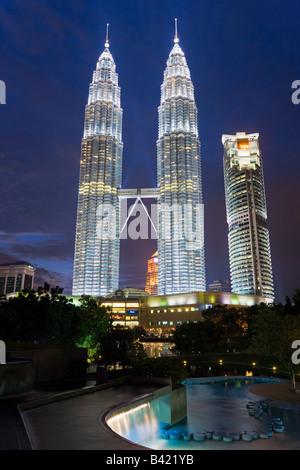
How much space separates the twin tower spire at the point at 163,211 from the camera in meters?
172

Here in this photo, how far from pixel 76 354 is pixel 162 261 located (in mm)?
151721

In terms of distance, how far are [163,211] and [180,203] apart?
11079mm

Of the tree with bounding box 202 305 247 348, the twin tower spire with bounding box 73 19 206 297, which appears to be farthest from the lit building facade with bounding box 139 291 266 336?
the tree with bounding box 202 305 247 348

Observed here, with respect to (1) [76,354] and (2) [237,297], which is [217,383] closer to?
(1) [76,354]

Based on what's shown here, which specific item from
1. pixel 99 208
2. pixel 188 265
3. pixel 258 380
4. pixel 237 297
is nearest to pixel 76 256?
pixel 99 208

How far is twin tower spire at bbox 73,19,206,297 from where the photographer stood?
171750 mm

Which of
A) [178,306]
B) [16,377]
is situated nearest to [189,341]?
[16,377]

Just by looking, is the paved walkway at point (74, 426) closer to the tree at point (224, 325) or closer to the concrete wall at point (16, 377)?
the concrete wall at point (16, 377)

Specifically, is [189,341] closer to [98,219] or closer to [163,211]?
[163,211]

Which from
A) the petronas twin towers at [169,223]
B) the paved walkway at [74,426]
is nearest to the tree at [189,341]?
the paved walkway at [74,426]

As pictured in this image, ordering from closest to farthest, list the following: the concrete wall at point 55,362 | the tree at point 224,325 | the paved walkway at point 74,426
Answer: the paved walkway at point 74,426, the concrete wall at point 55,362, the tree at point 224,325

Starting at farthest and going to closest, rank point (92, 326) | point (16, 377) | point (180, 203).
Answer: point (180, 203) < point (92, 326) < point (16, 377)

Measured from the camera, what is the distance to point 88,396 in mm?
15523

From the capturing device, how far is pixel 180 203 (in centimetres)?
17962
